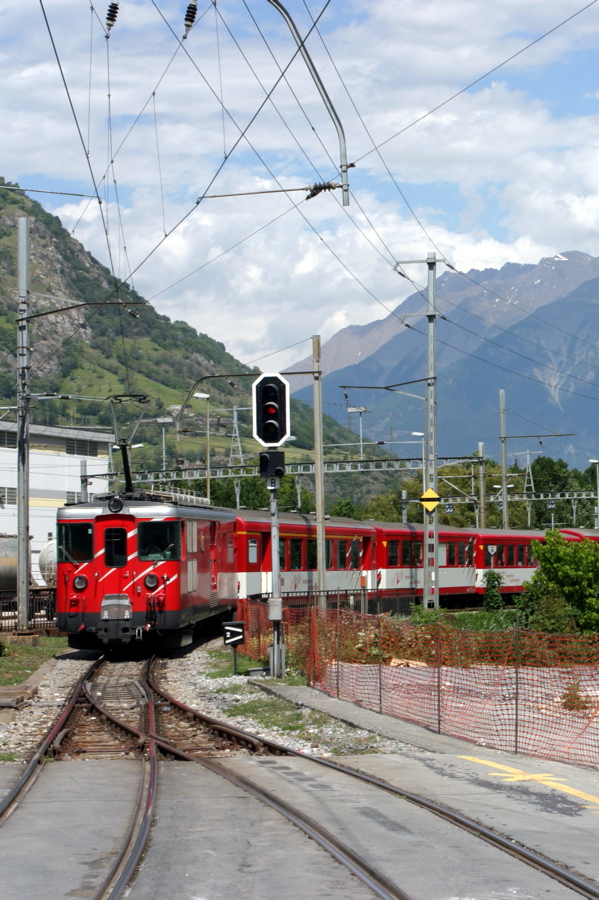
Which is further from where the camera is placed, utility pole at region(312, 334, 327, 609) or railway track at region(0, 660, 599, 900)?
utility pole at region(312, 334, 327, 609)

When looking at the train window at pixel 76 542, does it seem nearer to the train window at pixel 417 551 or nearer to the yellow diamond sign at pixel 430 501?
the yellow diamond sign at pixel 430 501

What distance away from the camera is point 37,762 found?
11633mm

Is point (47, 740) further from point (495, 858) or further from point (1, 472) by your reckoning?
point (1, 472)

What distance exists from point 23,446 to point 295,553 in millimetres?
9601

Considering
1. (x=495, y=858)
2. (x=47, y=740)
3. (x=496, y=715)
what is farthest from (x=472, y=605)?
(x=495, y=858)

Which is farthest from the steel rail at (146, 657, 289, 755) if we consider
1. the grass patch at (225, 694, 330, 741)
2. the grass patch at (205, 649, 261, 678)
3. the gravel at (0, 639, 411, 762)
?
the grass patch at (205, 649, 261, 678)

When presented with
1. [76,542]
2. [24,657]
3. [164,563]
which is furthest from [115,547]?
[24,657]

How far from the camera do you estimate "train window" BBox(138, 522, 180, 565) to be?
2322cm

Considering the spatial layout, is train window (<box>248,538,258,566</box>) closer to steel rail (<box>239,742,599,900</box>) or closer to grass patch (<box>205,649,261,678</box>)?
grass patch (<box>205,649,261,678</box>)

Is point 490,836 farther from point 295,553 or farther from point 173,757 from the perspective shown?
point 295,553

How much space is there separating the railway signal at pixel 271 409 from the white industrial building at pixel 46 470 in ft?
153

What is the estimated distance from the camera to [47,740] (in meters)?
13.0

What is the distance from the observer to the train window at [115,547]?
2331 cm

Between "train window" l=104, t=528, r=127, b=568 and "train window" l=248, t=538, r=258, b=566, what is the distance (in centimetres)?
873
